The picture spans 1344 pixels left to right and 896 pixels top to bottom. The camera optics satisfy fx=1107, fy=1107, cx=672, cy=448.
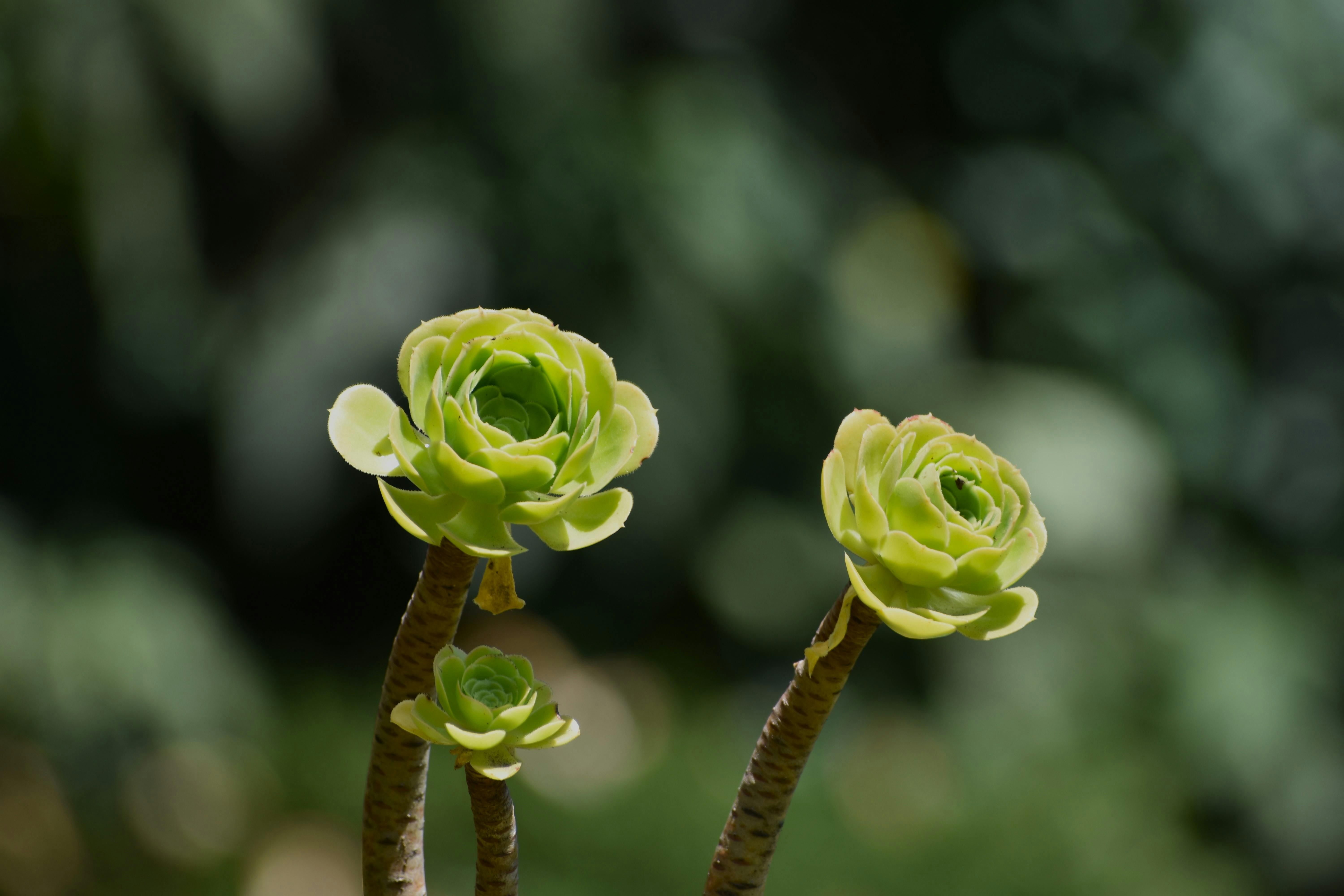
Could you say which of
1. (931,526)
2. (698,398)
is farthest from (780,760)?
(698,398)

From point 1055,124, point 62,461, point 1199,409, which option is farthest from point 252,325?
point 1199,409

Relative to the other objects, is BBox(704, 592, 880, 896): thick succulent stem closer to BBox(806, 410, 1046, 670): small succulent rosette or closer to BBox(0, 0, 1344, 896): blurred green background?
BBox(806, 410, 1046, 670): small succulent rosette

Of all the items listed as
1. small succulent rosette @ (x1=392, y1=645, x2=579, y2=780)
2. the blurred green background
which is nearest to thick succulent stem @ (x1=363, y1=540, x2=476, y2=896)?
small succulent rosette @ (x1=392, y1=645, x2=579, y2=780)

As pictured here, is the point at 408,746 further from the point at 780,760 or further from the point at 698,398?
the point at 698,398

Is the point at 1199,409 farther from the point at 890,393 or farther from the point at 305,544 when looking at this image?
the point at 305,544

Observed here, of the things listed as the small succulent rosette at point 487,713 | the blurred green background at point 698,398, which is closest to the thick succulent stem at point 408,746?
→ the small succulent rosette at point 487,713

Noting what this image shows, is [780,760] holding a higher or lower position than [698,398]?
higher

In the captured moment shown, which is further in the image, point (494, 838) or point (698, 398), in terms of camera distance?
point (698, 398)

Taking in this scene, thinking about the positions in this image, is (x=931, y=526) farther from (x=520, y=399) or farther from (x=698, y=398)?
(x=698, y=398)
